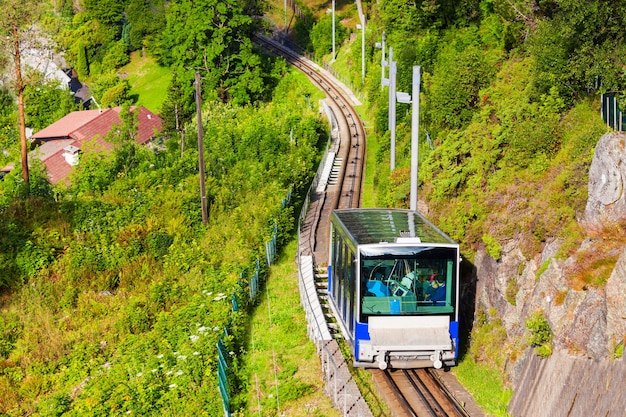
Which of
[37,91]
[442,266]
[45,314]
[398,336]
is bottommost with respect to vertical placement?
[45,314]

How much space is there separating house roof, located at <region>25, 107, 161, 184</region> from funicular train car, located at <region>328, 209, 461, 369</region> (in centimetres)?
4697

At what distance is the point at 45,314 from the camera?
2814cm

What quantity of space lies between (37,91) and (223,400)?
6569cm

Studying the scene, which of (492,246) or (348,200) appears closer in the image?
(492,246)

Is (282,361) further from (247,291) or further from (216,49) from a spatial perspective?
(216,49)

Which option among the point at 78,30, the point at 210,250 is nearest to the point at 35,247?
the point at 210,250

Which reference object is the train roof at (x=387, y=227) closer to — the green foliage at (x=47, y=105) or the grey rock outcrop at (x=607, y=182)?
the grey rock outcrop at (x=607, y=182)

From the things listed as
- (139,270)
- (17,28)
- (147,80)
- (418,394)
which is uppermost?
(17,28)

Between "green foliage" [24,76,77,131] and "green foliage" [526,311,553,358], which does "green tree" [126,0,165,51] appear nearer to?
"green foliage" [24,76,77,131]

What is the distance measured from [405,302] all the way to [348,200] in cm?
2091

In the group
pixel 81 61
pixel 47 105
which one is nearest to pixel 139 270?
pixel 47 105

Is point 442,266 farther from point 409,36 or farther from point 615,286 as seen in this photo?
point 409,36

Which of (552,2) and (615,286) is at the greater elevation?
(552,2)

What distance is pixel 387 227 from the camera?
19.8m
